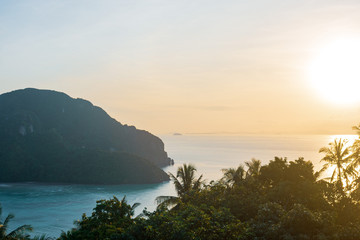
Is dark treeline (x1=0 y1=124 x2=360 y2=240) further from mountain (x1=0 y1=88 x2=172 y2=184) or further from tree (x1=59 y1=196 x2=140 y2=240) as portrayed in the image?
mountain (x1=0 y1=88 x2=172 y2=184)

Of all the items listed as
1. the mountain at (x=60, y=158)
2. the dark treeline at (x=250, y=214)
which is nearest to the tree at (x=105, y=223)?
the dark treeline at (x=250, y=214)

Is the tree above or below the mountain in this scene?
below

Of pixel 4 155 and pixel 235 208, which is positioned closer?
pixel 235 208

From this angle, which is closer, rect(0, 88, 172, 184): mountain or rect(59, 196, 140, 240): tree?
rect(59, 196, 140, 240): tree

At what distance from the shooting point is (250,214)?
24734 millimetres

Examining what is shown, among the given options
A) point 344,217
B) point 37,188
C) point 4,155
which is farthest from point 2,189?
point 344,217

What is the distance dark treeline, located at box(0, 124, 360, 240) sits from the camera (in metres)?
17.4

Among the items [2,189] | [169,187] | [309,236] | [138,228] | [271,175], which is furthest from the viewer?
[169,187]

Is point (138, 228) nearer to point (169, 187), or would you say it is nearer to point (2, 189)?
point (169, 187)

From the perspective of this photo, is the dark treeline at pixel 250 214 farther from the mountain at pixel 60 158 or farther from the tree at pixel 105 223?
the mountain at pixel 60 158

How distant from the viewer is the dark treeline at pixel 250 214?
17.4 meters

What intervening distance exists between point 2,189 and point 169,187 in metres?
57.5

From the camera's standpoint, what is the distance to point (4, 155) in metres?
148

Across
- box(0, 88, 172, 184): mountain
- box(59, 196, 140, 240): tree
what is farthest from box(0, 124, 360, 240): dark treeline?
box(0, 88, 172, 184): mountain
